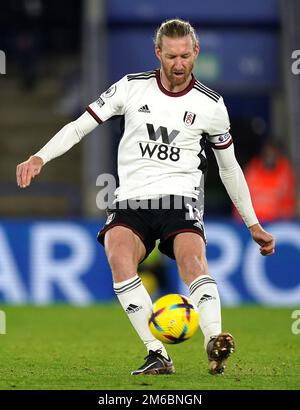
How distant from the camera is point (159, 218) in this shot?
24.3 ft

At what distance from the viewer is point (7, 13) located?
21.8 meters

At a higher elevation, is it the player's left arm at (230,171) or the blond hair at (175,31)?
the blond hair at (175,31)

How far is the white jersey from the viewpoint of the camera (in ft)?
24.3

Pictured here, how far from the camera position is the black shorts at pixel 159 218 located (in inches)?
290

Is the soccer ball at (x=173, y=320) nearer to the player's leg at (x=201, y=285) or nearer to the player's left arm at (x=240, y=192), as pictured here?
the player's leg at (x=201, y=285)

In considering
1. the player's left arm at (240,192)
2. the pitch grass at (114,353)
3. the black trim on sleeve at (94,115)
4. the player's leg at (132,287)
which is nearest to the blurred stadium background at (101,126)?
the pitch grass at (114,353)

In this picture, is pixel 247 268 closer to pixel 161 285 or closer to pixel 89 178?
pixel 161 285

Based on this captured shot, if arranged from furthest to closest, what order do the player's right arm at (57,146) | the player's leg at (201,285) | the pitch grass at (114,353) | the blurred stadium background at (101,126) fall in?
1. the blurred stadium background at (101,126)
2. the player's leg at (201,285)
3. the player's right arm at (57,146)
4. the pitch grass at (114,353)

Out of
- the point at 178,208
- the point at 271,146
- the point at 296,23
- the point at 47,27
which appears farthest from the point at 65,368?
the point at 47,27

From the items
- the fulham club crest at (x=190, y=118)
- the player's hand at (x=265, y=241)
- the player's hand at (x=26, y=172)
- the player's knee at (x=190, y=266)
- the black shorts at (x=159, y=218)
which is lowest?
the player's knee at (x=190, y=266)

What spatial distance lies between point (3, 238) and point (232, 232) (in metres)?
2.84

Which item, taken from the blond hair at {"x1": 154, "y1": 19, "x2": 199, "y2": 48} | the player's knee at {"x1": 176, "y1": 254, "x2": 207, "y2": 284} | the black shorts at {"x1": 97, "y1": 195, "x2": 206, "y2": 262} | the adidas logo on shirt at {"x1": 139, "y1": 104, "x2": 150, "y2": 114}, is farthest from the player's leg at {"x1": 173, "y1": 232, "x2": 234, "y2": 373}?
the blond hair at {"x1": 154, "y1": 19, "x2": 199, "y2": 48}

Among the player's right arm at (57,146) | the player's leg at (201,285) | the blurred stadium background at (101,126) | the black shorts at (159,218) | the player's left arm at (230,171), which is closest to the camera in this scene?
the player's right arm at (57,146)

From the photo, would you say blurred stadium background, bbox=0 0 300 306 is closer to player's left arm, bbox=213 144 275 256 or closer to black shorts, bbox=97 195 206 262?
player's left arm, bbox=213 144 275 256
